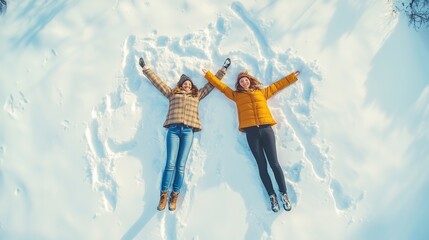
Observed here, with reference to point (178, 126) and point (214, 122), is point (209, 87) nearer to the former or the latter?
point (214, 122)

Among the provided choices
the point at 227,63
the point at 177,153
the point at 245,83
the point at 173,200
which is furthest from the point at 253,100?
the point at 173,200

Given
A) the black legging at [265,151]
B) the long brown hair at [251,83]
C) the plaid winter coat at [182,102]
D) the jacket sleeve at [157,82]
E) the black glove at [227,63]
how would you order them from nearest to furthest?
the black legging at [265,151]
the plaid winter coat at [182,102]
the long brown hair at [251,83]
the jacket sleeve at [157,82]
the black glove at [227,63]

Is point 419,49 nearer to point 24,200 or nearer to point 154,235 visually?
point 154,235

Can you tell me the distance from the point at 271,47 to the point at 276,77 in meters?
0.54

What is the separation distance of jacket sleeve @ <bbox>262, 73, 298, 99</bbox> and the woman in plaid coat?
36.4 inches

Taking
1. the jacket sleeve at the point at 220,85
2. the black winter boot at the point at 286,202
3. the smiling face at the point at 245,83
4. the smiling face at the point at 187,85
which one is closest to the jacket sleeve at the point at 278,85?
the smiling face at the point at 245,83

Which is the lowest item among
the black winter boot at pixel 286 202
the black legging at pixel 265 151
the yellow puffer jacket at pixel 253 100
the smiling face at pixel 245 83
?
the black winter boot at pixel 286 202

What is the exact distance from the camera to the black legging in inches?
188

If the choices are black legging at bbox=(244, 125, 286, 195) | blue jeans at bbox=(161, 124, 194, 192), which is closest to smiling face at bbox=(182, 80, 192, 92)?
blue jeans at bbox=(161, 124, 194, 192)

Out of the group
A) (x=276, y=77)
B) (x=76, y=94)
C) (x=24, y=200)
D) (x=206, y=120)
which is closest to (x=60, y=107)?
(x=76, y=94)

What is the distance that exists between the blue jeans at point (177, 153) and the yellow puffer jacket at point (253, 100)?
814 millimetres

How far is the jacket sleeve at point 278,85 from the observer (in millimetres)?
5156

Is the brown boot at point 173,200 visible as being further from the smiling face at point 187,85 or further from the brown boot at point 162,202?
the smiling face at point 187,85

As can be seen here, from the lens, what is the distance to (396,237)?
482 centimetres
